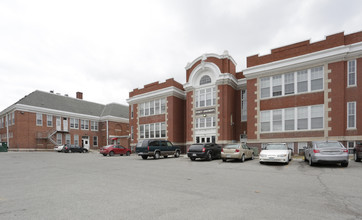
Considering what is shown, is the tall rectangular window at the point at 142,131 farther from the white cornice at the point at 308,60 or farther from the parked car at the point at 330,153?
the parked car at the point at 330,153

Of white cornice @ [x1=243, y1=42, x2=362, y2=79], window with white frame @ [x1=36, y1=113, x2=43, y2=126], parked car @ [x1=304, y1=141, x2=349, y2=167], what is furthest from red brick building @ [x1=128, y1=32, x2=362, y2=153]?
window with white frame @ [x1=36, y1=113, x2=43, y2=126]

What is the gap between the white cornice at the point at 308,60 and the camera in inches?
697

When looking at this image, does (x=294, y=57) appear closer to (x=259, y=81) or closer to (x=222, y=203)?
(x=259, y=81)

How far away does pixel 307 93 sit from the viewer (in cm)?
1923

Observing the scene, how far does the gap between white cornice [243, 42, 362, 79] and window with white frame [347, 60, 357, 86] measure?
0.60 m

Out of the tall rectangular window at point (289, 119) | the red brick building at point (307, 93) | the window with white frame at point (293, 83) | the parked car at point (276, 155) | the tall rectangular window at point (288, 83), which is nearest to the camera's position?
the parked car at point (276, 155)

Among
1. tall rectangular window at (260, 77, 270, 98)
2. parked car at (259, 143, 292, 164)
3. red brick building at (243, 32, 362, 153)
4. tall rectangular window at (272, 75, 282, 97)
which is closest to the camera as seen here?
parked car at (259, 143, 292, 164)

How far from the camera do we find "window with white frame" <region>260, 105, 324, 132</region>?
18.8 m

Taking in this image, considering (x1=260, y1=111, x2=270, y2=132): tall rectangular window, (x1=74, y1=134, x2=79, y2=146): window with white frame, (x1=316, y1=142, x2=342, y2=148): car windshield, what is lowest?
(x1=74, y1=134, x2=79, y2=146): window with white frame

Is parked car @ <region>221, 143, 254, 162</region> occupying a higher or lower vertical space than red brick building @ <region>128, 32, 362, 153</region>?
lower

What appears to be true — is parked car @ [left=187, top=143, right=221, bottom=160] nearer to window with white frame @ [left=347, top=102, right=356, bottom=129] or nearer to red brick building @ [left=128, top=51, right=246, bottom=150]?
red brick building @ [left=128, top=51, right=246, bottom=150]

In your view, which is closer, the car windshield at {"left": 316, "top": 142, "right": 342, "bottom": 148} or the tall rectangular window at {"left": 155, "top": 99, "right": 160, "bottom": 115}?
the car windshield at {"left": 316, "top": 142, "right": 342, "bottom": 148}

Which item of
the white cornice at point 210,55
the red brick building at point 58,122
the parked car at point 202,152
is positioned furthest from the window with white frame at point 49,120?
the parked car at point 202,152

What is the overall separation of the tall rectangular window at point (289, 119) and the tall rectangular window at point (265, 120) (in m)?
1.55
